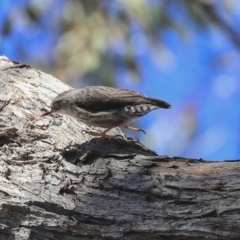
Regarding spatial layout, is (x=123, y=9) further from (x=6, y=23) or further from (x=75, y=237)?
(x=75, y=237)

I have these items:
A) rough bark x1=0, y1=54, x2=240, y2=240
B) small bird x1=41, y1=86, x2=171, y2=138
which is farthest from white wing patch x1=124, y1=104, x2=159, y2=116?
rough bark x1=0, y1=54, x2=240, y2=240

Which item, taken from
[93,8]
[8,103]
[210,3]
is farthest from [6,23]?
[8,103]

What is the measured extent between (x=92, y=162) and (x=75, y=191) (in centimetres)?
18

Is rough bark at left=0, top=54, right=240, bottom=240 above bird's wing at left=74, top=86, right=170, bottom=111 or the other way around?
the other way around

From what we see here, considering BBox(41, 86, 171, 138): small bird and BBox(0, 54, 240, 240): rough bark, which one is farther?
BBox(41, 86, 171, 138): small bird

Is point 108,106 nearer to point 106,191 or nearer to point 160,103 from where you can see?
point 160,103

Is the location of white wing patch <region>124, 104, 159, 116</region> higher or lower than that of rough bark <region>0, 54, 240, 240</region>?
higher

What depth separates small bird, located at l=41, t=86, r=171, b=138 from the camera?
3529mm

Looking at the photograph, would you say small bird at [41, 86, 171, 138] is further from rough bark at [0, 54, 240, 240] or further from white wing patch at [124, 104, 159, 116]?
rough bark at [0, 54, 240, 240]

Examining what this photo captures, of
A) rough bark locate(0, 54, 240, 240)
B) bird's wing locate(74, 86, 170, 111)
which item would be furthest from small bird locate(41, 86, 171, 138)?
rough bark locate(0, 54, 240, 240)

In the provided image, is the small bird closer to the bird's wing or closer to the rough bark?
the bird's wing

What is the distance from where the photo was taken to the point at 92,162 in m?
2.89

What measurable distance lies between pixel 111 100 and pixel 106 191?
985 mm

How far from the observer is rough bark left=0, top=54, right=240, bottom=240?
250cm
